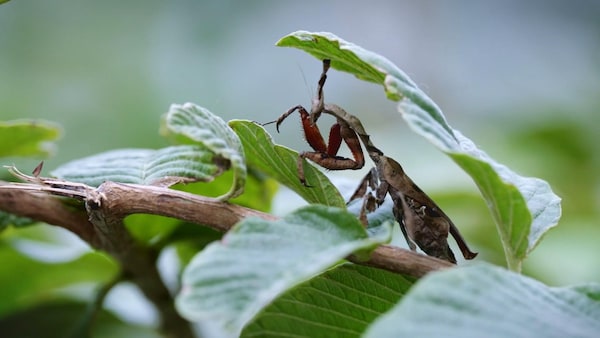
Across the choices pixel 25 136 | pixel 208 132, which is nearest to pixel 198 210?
pixel 208 132

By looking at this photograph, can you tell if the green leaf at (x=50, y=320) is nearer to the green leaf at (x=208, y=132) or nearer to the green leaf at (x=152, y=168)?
the green leaf at (x=152, y=168)

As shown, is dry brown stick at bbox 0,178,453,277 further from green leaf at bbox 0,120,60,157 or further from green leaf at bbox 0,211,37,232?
green leaf at bbox 0,120,60,157

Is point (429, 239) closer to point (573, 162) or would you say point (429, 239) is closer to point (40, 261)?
point (40, 261)

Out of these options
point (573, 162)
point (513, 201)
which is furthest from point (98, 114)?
point (513, 201)

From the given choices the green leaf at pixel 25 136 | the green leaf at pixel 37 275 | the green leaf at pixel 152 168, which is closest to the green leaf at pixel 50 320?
the green leaf at pixel 37 275

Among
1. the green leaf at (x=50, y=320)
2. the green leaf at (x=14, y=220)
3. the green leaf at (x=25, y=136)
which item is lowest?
the green leaf at (x=50, y=320)

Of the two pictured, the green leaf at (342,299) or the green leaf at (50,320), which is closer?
the green leaf at (342,299)

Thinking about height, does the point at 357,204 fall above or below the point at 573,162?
above
